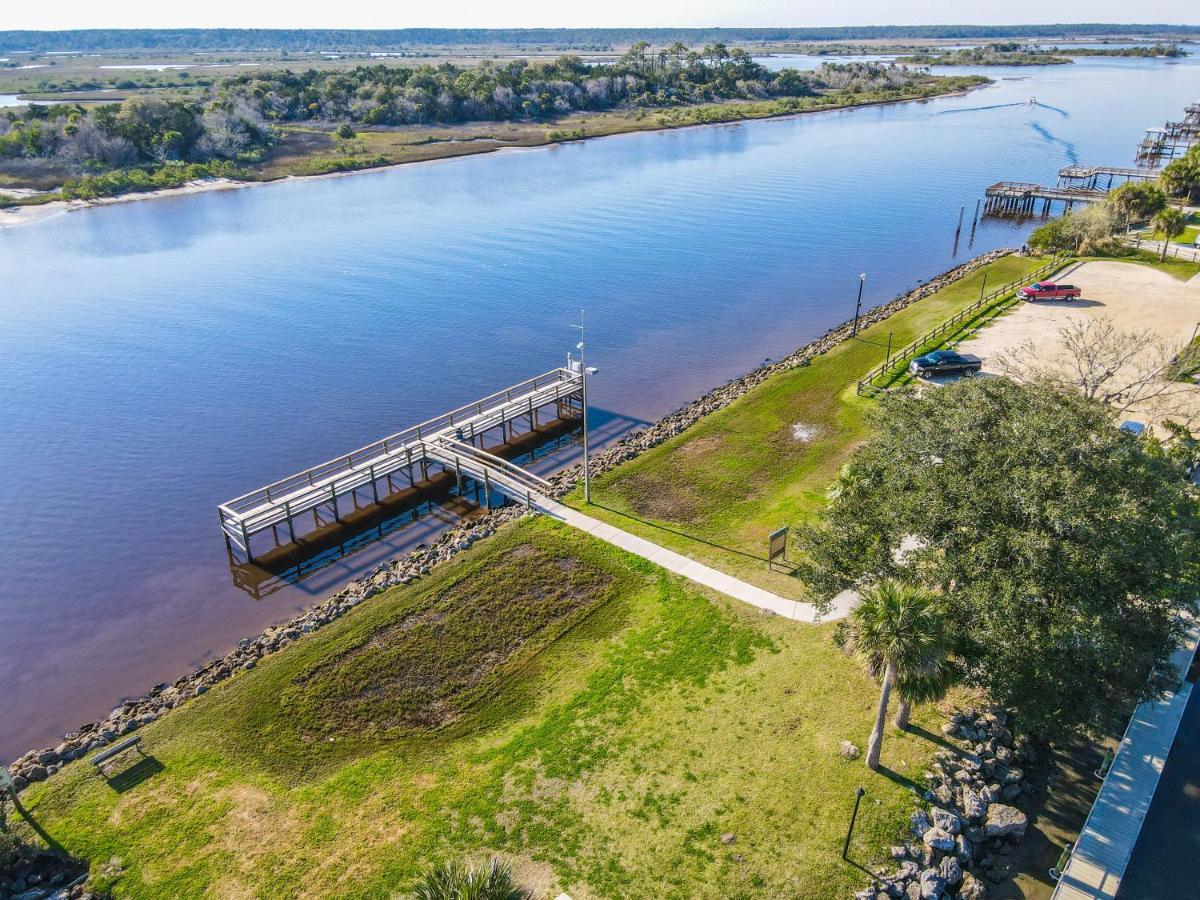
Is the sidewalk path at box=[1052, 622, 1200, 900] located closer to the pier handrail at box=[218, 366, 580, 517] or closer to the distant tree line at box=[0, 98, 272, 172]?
the pier handrail at box=[218, 366, 580, 517]

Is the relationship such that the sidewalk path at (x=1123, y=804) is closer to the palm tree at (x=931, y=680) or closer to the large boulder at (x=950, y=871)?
the large boulder at (x=950, y=871)

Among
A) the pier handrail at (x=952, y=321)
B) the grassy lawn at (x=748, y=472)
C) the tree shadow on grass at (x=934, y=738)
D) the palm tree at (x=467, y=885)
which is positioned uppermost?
the palm tree at (x=467, y=885)

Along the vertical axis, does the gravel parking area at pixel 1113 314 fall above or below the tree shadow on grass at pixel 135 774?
above

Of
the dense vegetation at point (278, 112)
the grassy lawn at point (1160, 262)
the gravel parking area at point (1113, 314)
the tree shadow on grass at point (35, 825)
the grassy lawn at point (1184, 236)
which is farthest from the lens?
the dense vegetation at point (278, 112)

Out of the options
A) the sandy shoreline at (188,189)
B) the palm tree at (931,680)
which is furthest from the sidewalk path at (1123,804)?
the sandy shoreline at (188,189)

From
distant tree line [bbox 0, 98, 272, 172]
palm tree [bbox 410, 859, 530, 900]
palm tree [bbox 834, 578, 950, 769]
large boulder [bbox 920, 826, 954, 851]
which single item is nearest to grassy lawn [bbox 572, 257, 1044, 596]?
palm tree [bbox 834, 578, 950, 769]

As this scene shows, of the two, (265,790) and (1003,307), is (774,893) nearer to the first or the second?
(265,790)

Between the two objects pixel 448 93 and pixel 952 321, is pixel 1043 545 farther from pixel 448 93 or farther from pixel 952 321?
pixel 448 93
